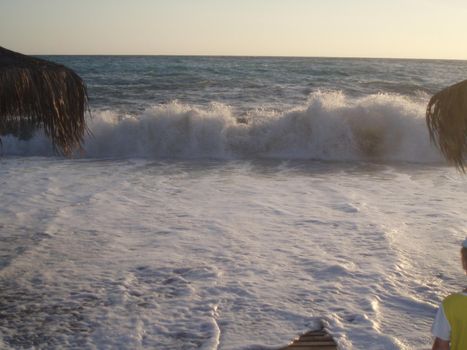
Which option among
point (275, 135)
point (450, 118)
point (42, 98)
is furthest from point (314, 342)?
point (275, 135)

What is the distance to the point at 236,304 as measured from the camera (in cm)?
484

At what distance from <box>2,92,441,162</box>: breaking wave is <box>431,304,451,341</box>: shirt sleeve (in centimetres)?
1125

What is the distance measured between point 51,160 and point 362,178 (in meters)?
6.34

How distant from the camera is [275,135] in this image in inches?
610

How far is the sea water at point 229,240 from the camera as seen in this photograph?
4.49 meters

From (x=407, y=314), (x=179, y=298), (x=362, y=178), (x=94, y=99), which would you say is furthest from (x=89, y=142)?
(x=407, y=314)

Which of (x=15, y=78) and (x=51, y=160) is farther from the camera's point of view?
(x=51, y=160)

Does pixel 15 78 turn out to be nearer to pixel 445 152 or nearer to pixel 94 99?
pixel 445 152

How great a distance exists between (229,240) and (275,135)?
911 centimetres

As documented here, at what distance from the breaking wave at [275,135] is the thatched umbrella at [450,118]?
33.6 feet

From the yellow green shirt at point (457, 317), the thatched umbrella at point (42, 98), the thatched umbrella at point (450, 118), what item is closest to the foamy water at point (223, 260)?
the thatched umbrella at point (42, 98)

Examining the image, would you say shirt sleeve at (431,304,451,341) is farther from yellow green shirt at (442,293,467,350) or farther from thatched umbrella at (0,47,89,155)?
thatched umbrella at (0,47,89,155)

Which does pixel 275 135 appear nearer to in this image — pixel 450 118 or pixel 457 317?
pixel 450 118

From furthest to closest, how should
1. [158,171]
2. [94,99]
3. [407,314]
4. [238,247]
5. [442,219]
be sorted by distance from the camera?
[94,99], [158,171], [442,219], [238,247], [407,314]
